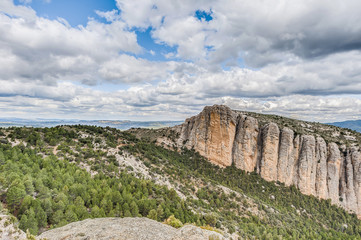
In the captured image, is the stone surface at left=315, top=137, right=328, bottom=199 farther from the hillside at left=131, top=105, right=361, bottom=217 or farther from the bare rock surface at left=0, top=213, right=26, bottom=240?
the bare rock surface at left=0, top=213, right=26, bottom=240

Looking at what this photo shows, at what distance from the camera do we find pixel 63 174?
119ft

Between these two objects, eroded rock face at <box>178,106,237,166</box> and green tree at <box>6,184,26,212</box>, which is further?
eroded rock face at <box>178,106,237,166</box>

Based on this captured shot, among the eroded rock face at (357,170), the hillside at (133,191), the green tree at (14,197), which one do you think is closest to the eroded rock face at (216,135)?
the hillside at (133,191)

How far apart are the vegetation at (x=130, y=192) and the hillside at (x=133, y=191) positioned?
0.43 feet

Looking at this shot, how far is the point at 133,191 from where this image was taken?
3869 centimetres

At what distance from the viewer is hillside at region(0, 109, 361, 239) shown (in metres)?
26.7

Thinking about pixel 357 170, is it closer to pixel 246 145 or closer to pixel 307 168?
pixel 307 168

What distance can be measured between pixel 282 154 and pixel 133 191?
3023 inches

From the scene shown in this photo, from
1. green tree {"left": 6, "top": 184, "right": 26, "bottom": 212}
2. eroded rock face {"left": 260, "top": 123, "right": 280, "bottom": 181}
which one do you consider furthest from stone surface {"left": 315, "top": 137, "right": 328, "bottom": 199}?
green tree {"left": 6, "top": 184, "right": 26, "bottom": 212}

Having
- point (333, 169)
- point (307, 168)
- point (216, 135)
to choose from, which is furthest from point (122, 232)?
point (333, 169)

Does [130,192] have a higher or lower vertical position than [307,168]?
higher

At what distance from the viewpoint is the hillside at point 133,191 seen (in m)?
26.7

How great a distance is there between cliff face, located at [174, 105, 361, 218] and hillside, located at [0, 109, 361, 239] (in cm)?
443

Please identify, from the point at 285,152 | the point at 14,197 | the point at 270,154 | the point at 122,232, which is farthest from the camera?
the point at 270,154
